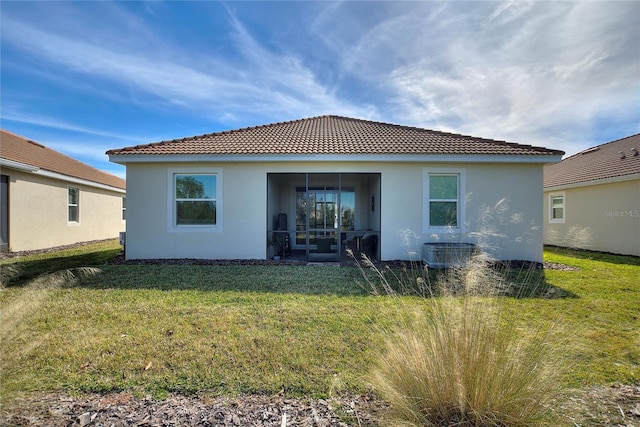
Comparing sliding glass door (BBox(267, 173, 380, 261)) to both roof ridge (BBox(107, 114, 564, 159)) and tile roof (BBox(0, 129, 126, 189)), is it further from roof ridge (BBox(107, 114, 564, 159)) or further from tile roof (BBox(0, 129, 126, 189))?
tile roof (BBox(0, 129, 126, 189))

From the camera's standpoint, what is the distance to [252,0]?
7176 millimetres

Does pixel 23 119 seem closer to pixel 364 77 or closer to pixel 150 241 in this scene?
pixel 150 241

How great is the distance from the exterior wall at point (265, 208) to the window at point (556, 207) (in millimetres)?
7829

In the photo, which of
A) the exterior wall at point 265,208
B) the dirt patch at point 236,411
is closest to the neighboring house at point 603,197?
the exterior wall at point 265,208

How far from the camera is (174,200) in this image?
9344mm

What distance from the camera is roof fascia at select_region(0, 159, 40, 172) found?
1048 cm

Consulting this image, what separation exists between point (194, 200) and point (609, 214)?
54.8ft

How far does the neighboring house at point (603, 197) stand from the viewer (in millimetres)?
11281

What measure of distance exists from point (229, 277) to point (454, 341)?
19.0 feet

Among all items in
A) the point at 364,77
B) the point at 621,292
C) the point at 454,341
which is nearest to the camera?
the point at 454,341

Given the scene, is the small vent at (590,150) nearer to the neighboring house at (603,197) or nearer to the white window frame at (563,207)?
the neighboring house at (603,197)

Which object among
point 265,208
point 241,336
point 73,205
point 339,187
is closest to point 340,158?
point 339,187

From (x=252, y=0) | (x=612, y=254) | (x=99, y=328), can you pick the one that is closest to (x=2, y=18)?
(x=252, y=0)

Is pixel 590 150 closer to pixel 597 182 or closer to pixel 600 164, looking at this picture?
pixel 600 164
